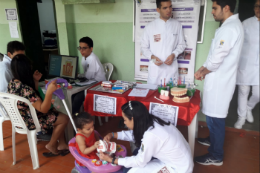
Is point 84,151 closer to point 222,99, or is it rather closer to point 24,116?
point 24,116

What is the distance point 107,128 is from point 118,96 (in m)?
0.96

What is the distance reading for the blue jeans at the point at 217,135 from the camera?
1631 millimetres

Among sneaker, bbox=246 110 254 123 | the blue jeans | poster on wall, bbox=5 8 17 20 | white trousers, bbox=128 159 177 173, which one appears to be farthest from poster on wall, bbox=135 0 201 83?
poster on wall, bbox=5 8 17 20

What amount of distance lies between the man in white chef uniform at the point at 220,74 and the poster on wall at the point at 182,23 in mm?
820

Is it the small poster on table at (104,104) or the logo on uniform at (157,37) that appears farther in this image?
the logo on uniform at (157,37)

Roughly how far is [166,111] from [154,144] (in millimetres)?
468

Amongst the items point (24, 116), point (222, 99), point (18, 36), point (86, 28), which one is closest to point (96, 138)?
point (24, 116)

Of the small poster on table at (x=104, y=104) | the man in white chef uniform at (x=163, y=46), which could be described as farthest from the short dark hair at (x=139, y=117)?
the man in white chef uniform at (x=163, y=46)

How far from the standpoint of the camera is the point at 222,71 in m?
1.49

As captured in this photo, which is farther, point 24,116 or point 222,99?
point 24,116

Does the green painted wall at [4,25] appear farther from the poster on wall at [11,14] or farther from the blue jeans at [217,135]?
the blue jeans at [217,135]

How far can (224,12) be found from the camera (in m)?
1.37

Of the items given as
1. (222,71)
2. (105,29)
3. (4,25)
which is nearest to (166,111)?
(222,71)

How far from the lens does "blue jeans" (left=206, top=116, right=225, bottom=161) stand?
5.35ft
